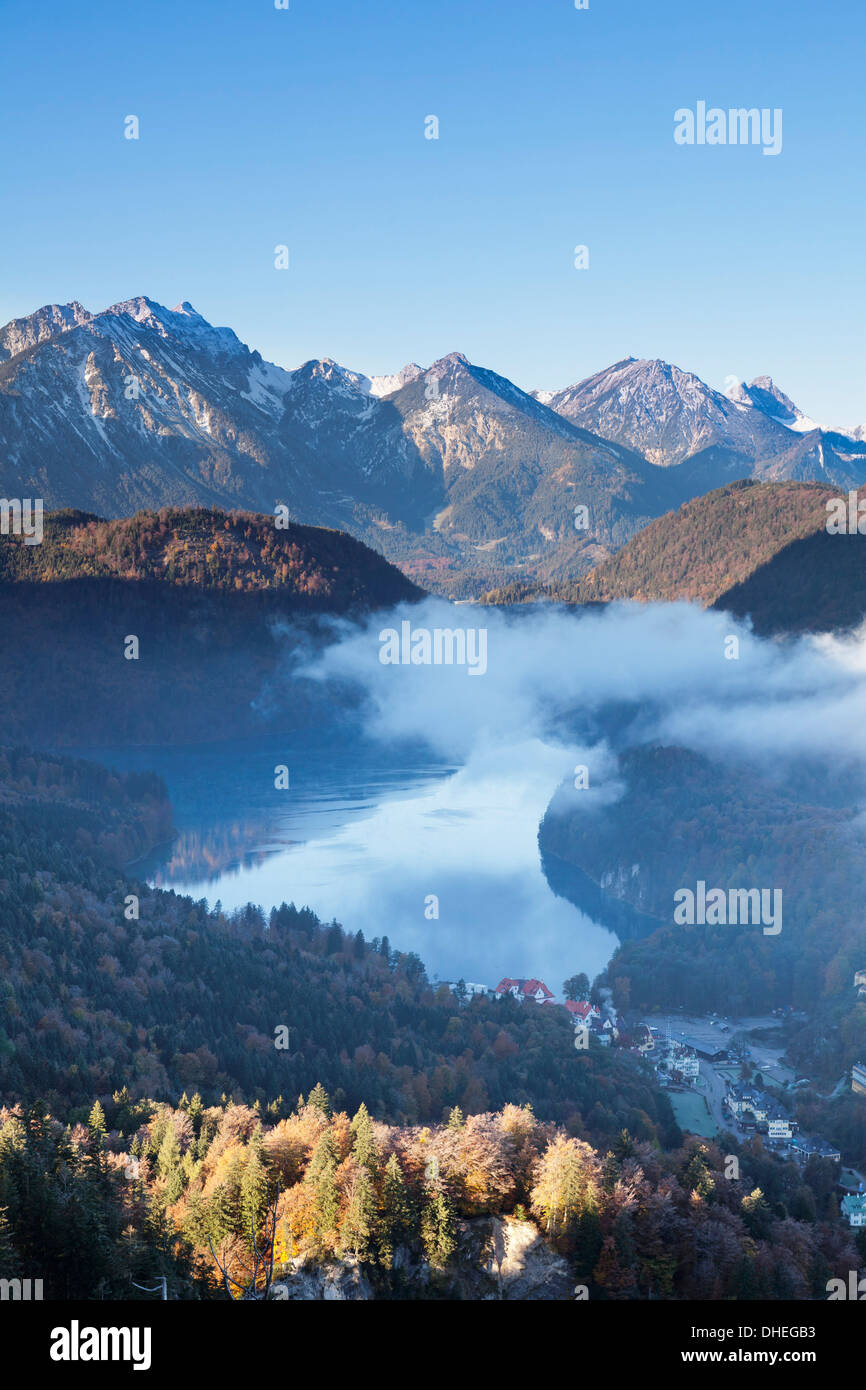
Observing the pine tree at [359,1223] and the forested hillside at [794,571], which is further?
the forested hillside at [794,571]

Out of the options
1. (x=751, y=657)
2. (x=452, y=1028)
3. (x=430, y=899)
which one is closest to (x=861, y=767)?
(x=751, y=657)

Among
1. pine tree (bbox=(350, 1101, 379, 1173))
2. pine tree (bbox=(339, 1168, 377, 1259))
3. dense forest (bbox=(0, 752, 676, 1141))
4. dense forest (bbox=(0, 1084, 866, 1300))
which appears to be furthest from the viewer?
dense forest (bbox=(0, 752, 676, 1141))

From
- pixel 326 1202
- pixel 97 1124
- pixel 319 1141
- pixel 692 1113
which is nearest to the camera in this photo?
pixel 326 1202

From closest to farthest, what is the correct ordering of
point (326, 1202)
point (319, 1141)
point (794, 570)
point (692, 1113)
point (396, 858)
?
point (326, 1202) < point (319, 1141) < point (692, 1113) < point (396, 858) < point (794, 570)

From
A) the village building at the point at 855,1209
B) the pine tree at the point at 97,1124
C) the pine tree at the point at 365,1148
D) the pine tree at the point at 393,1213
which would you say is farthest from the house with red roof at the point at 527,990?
the pine tree at the point at 393,1213

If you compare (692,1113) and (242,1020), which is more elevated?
(242,1020)

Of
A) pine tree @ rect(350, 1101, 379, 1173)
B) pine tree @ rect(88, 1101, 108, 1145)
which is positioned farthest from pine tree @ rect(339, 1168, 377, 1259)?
pine tree @ rect(88, 1101, 108, 1145)

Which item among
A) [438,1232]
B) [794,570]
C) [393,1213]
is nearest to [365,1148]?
[393,1213]

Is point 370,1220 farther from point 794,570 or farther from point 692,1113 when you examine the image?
point 794,570

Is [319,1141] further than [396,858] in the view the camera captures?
No

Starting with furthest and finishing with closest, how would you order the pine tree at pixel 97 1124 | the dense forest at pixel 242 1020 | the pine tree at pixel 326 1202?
the dense forest at pixel 242 1020 → the pine tree at pixel 97 1124 → the pine tree at pixel 326 1202

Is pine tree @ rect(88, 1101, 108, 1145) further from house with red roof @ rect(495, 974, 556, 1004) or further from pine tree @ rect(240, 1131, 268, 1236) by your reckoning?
house with red roof @ rect(495, 974, 556, 1004)

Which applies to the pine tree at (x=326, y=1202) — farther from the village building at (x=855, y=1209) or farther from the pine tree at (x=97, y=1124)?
the village building at (x=855, y=1209)

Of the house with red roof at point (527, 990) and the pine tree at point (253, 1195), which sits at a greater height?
the pine tree at point (253, 1195)
